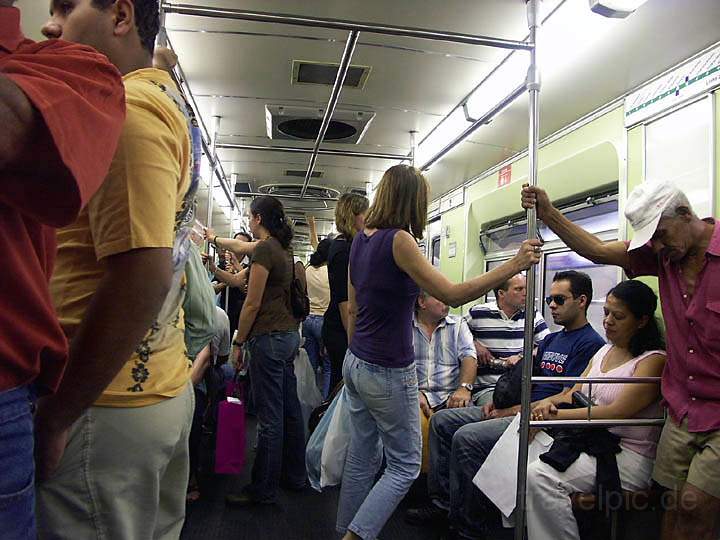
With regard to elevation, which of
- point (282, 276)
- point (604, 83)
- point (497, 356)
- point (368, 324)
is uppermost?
point (604, 83)

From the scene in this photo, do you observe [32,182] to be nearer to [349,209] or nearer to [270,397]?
[270,397]

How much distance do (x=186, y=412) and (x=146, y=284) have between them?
1.17ft

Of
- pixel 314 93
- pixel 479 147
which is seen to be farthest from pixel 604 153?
pixel 314 93

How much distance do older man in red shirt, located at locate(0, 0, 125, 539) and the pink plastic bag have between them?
8.91 feet

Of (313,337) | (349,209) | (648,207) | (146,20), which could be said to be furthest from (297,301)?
(146,20)

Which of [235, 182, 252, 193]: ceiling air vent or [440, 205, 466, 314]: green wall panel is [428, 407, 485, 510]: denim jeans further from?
[235, 182, 252, 193]: ceiling air vent

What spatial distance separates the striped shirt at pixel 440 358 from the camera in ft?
11.2

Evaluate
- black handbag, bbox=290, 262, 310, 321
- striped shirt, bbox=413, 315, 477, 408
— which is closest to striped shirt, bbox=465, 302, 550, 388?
striped shirt, bbox=413, 315, 477, 408

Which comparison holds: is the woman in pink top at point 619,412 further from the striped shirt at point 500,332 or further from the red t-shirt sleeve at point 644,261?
the striped shirt at point 500,332

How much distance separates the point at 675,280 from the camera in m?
2.19


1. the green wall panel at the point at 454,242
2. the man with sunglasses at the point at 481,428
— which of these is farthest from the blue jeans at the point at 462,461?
the green wall panel at the point at 454,242

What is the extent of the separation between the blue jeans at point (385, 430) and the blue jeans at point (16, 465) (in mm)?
1546

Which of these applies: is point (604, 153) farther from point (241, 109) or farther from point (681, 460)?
point (241, 109)

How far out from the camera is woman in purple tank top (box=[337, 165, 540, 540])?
2080 mm
